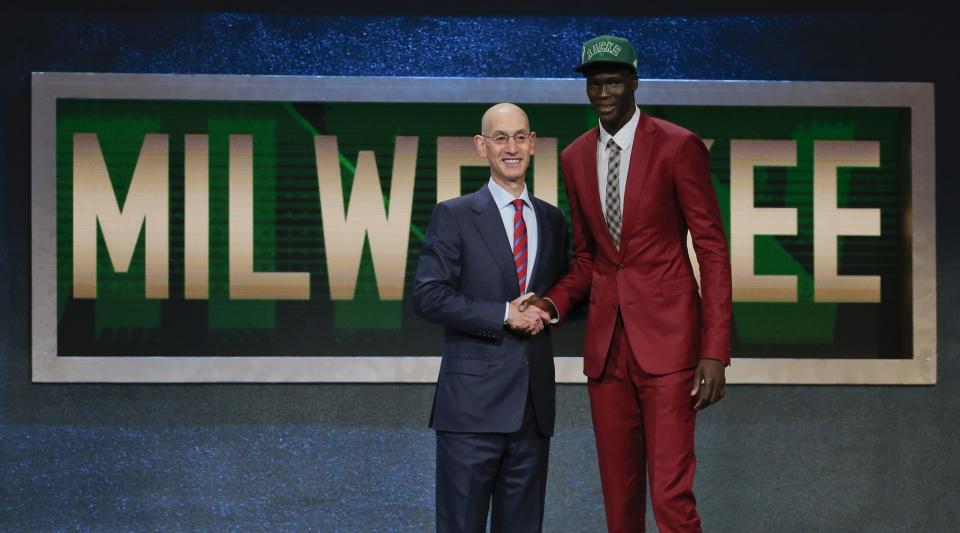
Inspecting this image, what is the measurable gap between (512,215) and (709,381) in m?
0.72

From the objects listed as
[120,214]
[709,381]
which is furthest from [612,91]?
[120,214]

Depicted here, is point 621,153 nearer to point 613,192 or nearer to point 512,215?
point 613,192

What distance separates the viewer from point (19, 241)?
4219 millimetres

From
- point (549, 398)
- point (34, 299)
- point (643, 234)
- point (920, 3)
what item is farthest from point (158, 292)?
point (920, 3)

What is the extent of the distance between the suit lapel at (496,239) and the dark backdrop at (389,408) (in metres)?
1.34

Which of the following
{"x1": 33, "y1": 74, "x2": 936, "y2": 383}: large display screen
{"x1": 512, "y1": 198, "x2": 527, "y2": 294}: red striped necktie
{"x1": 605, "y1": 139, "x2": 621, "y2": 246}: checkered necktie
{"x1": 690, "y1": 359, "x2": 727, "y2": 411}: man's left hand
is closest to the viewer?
{"x1": 690, "y1": 359, "x2": 727, "y2": 411}: man's left hand

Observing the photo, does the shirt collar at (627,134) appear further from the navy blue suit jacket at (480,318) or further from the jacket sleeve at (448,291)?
the jacket sleeve at (448,291)

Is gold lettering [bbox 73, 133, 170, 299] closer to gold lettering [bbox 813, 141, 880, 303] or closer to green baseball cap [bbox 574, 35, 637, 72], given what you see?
green baseball cap [bbox 574, 35, 637, 72]

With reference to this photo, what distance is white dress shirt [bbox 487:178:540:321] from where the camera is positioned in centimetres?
302

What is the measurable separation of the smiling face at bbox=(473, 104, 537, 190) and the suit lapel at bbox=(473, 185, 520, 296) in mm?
97

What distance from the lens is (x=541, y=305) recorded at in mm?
2934

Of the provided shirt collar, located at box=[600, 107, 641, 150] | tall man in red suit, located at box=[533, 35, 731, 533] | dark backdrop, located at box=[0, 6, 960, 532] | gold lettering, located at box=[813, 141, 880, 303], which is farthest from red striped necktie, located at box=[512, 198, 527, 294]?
gold lettering, located at box=[813, 141, 880, 303]

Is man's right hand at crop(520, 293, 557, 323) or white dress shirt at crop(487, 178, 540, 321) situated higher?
white dress shirt at crop(487, 178, 540, 321)

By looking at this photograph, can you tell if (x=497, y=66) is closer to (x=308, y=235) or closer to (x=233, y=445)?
(x=308, y=235)
